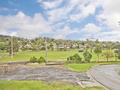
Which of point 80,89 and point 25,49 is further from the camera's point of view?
point 25,49

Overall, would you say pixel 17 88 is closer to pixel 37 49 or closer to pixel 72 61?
pixel 72 61

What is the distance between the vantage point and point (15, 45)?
171m

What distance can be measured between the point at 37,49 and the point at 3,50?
24.7 m

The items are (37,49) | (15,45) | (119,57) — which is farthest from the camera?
(37,49)

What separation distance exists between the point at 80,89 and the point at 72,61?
228 feet

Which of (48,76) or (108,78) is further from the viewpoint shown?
(48,76)

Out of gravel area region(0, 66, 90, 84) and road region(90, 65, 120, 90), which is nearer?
road region(90, 65, 120, 90)

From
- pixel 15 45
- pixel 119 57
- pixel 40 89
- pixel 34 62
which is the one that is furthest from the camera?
pixel 15 45

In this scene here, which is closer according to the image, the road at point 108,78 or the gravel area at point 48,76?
the road at point 108,78

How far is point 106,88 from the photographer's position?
34906mm

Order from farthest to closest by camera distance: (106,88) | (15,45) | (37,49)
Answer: (37,49), (15,45), (106,88)

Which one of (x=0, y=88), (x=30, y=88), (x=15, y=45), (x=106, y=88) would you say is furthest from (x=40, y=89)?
(x=15, y=45)

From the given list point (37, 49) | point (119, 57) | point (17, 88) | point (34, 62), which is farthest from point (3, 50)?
point (17, 88)

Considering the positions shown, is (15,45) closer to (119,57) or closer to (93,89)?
(119,57)
